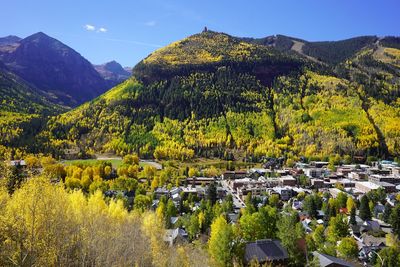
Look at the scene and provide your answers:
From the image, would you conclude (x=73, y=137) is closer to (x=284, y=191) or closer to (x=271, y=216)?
(x=284, y=191)

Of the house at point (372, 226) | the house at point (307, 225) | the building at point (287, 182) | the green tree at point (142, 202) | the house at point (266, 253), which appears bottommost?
the building at point (287, 182)

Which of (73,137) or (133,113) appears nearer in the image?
(73,137)

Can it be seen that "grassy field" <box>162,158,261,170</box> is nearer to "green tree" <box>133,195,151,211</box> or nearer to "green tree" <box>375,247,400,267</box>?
"green tree" <box>133,195,151,211</box>

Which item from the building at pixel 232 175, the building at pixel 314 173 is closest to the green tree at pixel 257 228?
the building at pixel 232 175

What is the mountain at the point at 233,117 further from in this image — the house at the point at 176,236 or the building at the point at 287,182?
the house at the point at 176,236

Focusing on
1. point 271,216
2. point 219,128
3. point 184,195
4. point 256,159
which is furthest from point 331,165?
point 271,216

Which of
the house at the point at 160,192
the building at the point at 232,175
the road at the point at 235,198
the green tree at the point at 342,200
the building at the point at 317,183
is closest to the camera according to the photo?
the green tree at the point at 342,200

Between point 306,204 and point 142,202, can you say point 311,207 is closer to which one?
point 306,204
